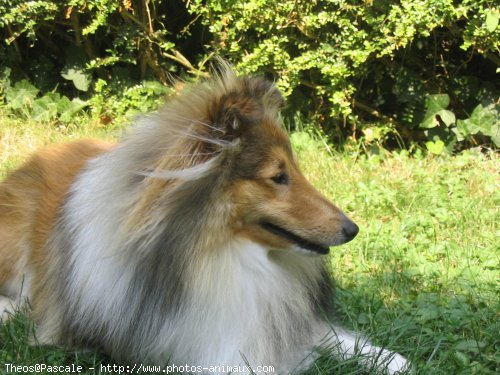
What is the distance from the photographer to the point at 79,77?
6.21 metres

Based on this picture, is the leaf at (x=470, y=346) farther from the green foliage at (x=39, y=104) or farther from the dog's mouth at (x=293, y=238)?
the green foliage at (x=39, y=104)

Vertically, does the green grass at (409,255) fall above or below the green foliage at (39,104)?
above

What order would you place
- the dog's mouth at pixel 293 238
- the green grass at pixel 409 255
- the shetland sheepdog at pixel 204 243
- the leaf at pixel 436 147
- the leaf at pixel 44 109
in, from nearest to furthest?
1. the shetland sheepdog at pixel 204 243
2. the dog's mouth at pixel 293 238
3. the green grass at pixel 409 255
4. the leaf at pixel 436 147
5. the leaf at pixel 44 109

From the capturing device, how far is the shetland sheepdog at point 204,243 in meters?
2.34

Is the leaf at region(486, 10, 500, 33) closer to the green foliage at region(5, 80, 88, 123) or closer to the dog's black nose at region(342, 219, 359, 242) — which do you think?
the dog's black nose at region(342, 219, 359, 242)

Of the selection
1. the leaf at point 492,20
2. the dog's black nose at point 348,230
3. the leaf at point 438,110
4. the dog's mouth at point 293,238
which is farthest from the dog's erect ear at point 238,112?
the leaf at point 438,110

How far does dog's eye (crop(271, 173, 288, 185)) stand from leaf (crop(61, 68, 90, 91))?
4191 millimetres

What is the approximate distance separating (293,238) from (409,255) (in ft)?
5.35

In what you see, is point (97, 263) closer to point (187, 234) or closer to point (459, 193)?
point (187, 234)

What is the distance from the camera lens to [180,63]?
617 centimetres

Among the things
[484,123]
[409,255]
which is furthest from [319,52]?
[409,255]

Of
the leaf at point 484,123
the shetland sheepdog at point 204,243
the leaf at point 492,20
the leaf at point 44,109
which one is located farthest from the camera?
the leaf at point 44,109

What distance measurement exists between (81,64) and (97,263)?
4171 mm

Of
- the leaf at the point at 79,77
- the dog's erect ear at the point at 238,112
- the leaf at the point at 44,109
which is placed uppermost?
the dog's erect ear at the point at 238,112
